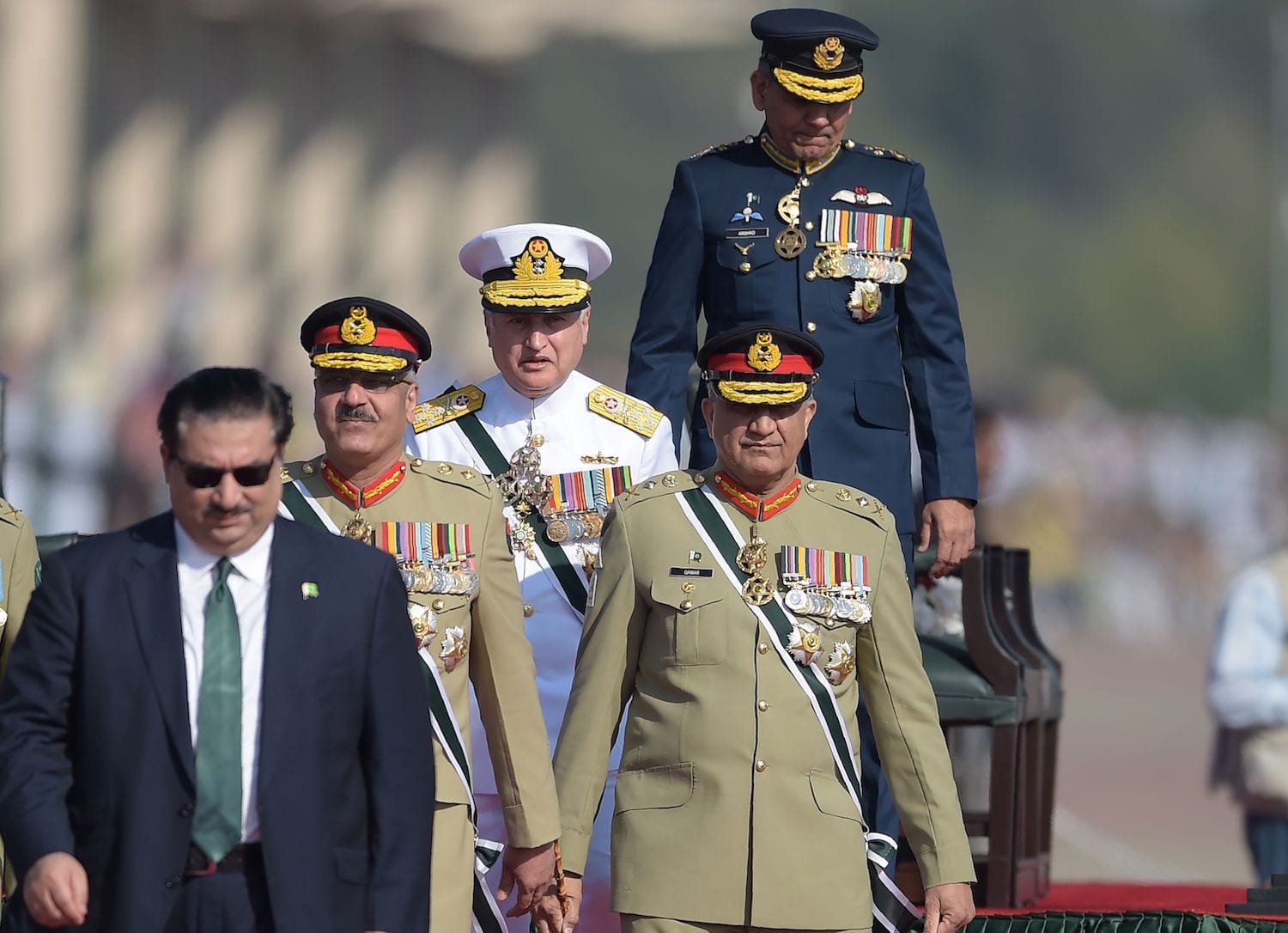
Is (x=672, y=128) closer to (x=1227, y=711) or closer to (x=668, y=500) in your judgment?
(x=1227, y=711)

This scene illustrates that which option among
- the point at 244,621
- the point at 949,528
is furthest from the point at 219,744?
the point at 949,528

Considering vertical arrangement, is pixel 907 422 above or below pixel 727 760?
above

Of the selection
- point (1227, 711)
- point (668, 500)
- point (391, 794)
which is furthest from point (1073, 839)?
point (391, 794)

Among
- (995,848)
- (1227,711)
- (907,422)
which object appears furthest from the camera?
(1227,711)

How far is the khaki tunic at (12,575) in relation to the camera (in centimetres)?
508

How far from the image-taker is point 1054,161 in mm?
49375

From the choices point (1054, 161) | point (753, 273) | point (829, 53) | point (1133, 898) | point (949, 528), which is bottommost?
point (1133, 898)

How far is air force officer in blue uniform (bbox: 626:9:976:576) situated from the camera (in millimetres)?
6020

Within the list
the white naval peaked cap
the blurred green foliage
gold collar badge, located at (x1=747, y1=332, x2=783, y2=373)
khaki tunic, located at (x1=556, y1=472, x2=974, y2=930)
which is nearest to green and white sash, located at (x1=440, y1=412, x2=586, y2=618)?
the white naval peaked cap

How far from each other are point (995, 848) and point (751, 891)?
198 cm

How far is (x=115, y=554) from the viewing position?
13.8ft

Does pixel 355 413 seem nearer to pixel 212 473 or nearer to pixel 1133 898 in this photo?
pixel 212 473

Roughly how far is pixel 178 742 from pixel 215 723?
7 cm

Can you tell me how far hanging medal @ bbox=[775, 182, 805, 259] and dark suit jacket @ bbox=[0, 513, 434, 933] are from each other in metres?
2.02
